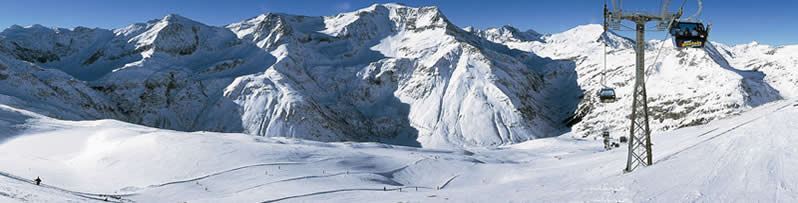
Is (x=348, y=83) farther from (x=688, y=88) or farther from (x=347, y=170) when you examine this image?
(x=347, y=170)

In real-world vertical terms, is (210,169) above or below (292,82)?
below

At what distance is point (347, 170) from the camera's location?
30344 mm

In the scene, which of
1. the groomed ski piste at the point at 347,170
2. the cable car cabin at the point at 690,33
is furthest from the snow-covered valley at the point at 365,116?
the cable car cabin at the point at 690,33

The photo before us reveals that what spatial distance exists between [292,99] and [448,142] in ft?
142

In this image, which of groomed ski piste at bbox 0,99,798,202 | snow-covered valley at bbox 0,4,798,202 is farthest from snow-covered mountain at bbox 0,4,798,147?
groomed ski piste at bbox 0,99,798,202

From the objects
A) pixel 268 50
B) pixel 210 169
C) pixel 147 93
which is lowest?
pixel 210 169

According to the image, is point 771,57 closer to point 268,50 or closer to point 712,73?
point 712,73

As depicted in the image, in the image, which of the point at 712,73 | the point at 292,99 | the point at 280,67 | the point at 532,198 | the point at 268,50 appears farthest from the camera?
the point at 268,50

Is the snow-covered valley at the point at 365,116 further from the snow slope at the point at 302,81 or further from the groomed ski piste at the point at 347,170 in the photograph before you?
the snow slope at the point at 302,81

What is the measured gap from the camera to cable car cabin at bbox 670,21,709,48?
1872 centimetres

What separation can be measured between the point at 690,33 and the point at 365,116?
108063 mm

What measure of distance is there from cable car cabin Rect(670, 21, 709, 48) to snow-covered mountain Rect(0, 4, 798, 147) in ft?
252

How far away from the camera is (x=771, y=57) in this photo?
11719 cm

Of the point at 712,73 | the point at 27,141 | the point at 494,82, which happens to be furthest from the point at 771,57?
the point at 27,141
